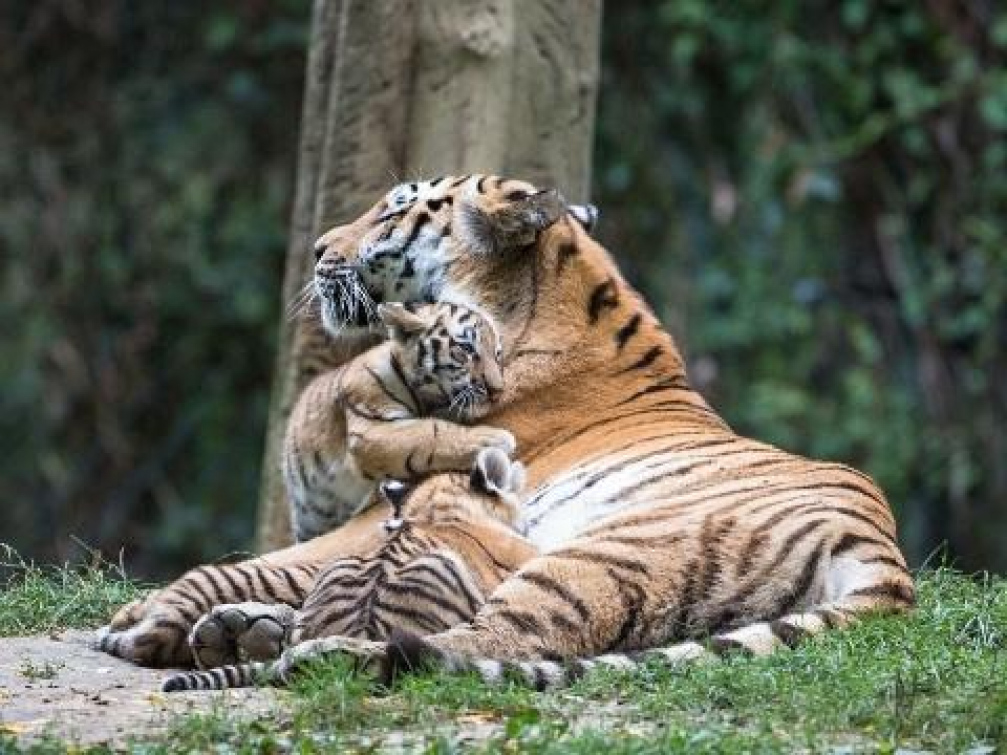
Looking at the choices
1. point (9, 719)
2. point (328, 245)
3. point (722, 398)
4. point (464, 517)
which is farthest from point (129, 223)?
point (9, 719)

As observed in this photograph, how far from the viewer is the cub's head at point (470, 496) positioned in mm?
6516

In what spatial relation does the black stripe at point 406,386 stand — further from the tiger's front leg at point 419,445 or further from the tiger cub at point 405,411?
the tiger's front leg at point 419,445

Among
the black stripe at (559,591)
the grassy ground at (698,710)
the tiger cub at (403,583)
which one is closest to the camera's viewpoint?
the grassy ground at (698,710)

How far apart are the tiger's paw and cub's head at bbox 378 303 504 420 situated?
5.70 ft

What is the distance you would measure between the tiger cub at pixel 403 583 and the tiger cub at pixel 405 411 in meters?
0.30

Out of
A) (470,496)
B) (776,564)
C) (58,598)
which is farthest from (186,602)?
(776,564)

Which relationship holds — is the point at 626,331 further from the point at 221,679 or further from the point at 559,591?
the point at 221,679

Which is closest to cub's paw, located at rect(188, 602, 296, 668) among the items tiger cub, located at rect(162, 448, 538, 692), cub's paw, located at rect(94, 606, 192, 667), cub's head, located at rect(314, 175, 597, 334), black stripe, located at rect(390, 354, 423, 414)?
tiger cub, located at rect(162, 448, 538, 692)

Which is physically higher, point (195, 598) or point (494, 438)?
point (494, 438)

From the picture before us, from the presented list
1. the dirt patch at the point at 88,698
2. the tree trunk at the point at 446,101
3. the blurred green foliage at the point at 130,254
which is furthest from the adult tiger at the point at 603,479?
the blurred green foliage at the point at 130,254

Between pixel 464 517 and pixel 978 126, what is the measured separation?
804 centimetres

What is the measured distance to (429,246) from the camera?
765cm

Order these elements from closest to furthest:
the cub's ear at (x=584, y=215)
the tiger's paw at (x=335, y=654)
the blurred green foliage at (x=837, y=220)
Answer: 1. the tiger's paw at (x=335, y=654)
2. the cub's ear at (x=584, y=215)
3. the blurred green foliage at (x=837, y=220)

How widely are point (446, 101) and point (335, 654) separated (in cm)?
391
